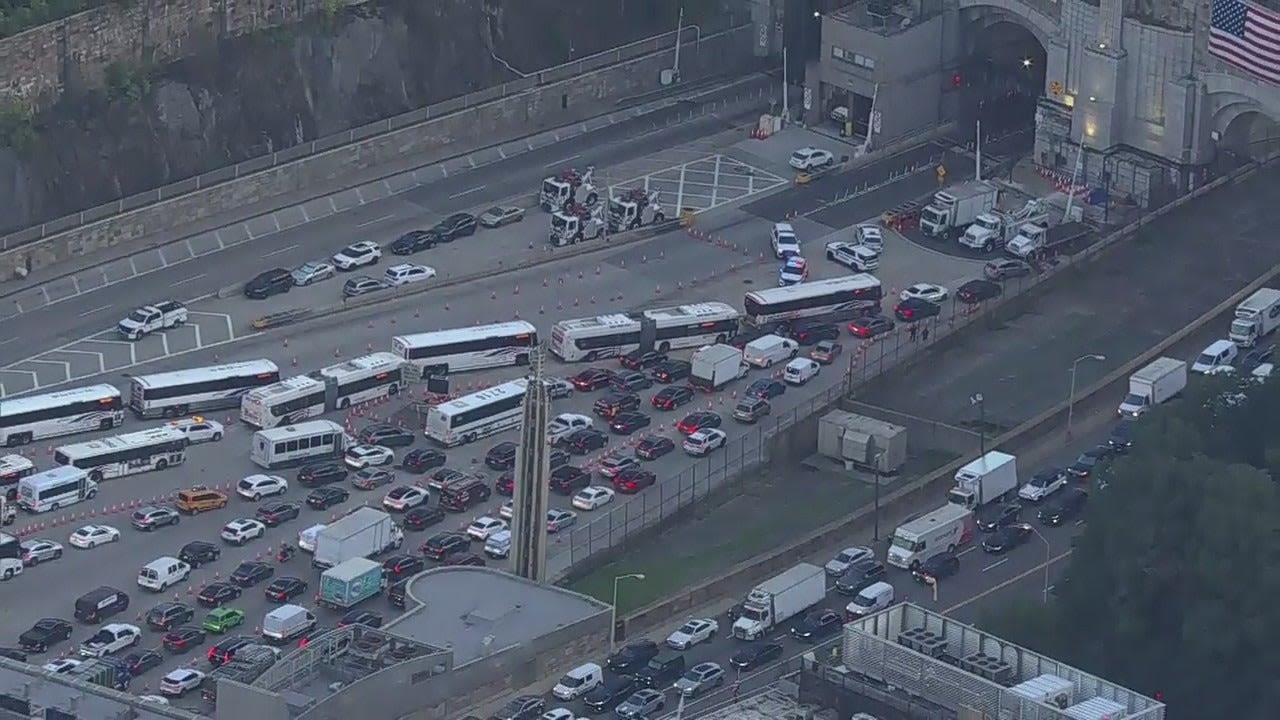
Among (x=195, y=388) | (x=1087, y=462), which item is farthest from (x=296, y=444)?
(x=1087, y=462)

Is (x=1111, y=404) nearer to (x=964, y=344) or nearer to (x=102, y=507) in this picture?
(x=964, y=344)

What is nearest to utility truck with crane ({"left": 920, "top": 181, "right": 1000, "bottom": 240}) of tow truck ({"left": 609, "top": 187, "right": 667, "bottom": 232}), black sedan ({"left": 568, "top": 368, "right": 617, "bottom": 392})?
tow truck ({"left": 609, "top": 187, "right": 667, "bottom": 232})

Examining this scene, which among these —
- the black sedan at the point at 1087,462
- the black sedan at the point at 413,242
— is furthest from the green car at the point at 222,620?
the black sedan at the point at 413,242

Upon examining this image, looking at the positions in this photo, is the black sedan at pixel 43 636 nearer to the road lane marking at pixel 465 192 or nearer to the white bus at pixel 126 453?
the white bus at pixel 126 453

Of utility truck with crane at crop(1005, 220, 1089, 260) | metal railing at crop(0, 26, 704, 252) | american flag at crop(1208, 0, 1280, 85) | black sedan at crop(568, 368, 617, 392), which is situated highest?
american flag at crop(1208, 0, 1280, 85)

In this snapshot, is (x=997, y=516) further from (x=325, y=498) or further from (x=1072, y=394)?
(x=325, y=498)

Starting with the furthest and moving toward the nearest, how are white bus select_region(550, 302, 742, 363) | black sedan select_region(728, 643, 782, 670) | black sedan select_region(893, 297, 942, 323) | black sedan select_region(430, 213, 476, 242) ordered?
black sedan select_region(430, 213, 476, 242) < black sedan select_region(893, 297, 942, 323) < white bus select_region(550, 302, 742, 363) < black sedan select_region(728, 643, 782, 670)

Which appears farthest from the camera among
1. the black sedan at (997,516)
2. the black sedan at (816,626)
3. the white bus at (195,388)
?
the white bus at (195,388)

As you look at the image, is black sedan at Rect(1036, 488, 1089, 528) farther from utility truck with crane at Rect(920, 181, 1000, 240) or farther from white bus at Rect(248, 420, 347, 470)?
utility truck with crane at Rect(920, 181, 1000, 240)
